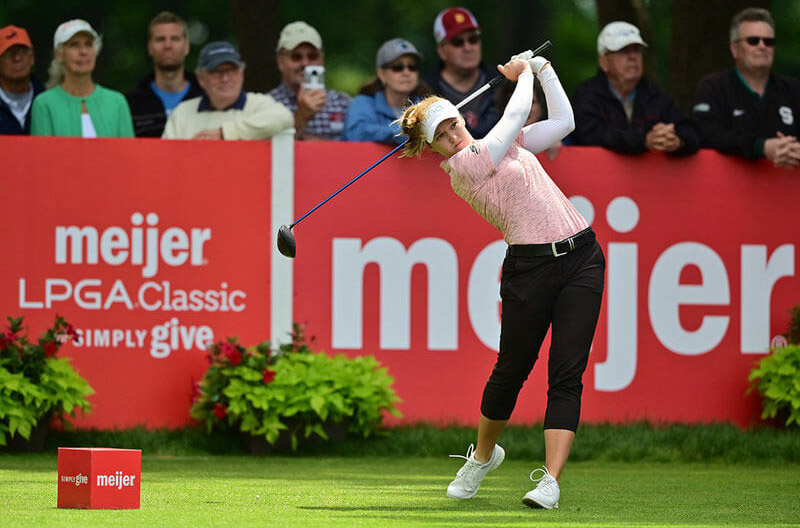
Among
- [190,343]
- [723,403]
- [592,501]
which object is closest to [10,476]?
[190,343]

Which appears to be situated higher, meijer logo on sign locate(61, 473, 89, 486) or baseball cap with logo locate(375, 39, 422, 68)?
baseball cap with logo locate(375, 39, 422, 68)

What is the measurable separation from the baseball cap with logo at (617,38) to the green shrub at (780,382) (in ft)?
8.07

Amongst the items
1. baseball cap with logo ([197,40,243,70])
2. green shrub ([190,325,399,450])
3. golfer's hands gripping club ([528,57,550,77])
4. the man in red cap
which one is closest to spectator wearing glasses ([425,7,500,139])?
baseball cap with logo ([197,40,243,70])

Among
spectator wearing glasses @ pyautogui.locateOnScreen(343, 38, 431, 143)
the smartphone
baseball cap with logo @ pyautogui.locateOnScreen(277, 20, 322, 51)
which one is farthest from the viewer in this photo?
baseball cap with logo @ pyautogui.locateOnScreen(277, 20, 322, 51)

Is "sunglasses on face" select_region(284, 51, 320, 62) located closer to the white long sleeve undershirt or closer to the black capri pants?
the white long sleeve undershirt

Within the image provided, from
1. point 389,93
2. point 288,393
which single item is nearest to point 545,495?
point 288,393

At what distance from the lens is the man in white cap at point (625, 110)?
1105cm

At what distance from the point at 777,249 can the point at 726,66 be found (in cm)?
348

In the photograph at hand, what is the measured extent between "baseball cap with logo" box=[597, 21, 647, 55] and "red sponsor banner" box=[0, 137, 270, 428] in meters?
2.92

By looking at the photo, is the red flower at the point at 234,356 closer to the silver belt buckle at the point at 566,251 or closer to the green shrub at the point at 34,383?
the green shrub at the point at 34,383

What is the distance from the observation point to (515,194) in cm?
736

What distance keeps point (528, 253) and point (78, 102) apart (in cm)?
489

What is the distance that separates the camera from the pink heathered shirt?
730 cm

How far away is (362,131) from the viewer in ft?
36.7
